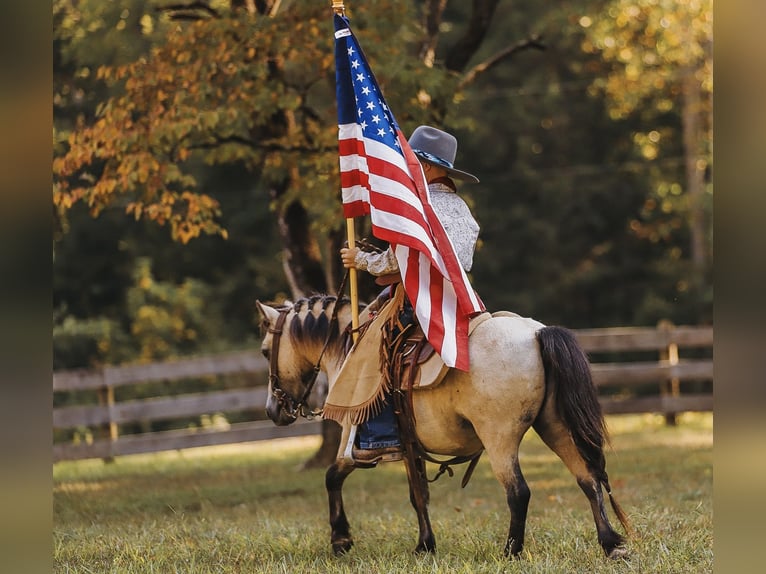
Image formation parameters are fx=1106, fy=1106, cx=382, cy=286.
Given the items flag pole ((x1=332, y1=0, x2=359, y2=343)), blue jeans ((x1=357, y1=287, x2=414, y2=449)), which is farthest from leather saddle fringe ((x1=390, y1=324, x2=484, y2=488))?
flag pole ((x1=332, y1=0, x2=359, y2=343))

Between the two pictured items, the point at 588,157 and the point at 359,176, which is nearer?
the point at 359,176

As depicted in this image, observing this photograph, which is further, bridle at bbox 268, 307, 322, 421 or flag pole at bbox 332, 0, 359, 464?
bridle at bbox 268, 307, 322, 421

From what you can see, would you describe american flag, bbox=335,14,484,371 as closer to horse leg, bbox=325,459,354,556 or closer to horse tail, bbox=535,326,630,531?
horse tail, bbox=535,326,630,531

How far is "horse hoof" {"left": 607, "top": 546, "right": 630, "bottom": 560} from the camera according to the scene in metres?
5.93

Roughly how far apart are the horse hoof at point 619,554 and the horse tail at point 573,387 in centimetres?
50

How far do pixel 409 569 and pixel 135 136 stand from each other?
5.12 m

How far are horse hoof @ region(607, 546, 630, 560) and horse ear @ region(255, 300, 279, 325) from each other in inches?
101

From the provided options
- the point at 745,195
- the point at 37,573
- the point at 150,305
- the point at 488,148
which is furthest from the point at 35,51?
the point at 488,148

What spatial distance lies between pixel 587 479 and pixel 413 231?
1.65m

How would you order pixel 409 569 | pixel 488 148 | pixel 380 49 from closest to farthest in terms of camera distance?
pixel 409 569 < pixel 380 49 < pixel 488 148

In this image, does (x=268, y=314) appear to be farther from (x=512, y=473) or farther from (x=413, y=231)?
(x=512, y=473)

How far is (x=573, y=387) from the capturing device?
5.84m

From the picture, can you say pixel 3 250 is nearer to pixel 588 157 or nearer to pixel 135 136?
pixel 135 136

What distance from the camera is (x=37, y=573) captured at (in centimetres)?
386
